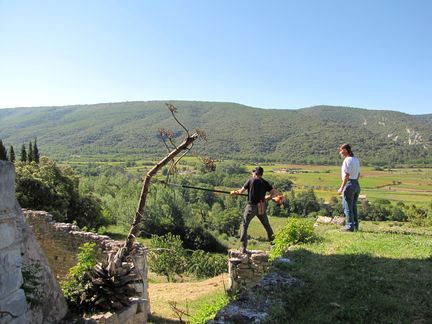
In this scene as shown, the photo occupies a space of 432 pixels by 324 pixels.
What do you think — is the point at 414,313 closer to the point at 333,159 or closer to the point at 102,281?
the point at 102,281

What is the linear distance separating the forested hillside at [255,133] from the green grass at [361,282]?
8497cm

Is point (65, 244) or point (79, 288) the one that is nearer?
point (79, 288)

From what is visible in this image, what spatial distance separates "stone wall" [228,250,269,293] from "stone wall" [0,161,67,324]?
420 cm

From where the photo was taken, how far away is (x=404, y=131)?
122625 mm

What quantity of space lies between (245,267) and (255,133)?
135626 millimetres

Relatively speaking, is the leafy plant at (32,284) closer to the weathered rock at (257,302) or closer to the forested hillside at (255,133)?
the weathered rock at (257,302)

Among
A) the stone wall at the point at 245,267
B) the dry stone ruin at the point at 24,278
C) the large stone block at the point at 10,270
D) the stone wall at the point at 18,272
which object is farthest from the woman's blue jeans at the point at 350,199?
the large stone block at the point at 10,270

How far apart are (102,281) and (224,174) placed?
64305 mm

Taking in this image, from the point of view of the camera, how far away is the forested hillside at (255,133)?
11625cm

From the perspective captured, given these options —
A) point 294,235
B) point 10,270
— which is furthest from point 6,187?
point 294,235

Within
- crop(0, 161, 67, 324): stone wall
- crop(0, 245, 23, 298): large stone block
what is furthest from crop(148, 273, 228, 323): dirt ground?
crop(0, 245, 23, 298): large stone block

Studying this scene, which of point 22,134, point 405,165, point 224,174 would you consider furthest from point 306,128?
point 22,134

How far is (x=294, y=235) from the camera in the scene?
9703 millimetres

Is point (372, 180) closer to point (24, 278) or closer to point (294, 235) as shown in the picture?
point (294, 235)
